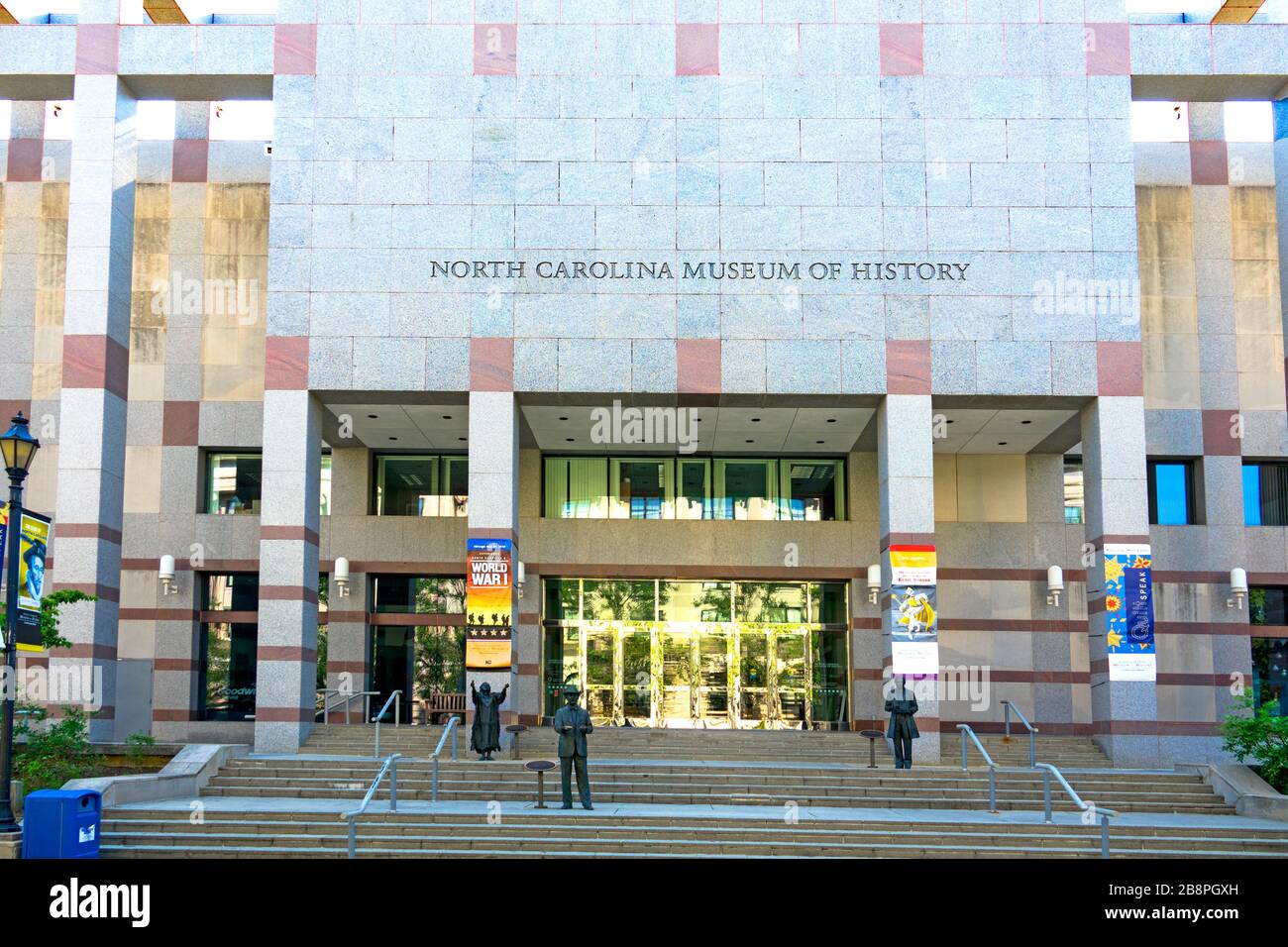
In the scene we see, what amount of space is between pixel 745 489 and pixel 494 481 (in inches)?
329

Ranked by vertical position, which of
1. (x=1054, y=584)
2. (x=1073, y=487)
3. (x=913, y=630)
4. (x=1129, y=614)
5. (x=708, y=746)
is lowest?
(x=708, y=746)

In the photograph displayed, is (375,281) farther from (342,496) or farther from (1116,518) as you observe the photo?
(1116,518)

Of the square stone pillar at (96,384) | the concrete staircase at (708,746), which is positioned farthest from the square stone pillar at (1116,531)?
the square stone pillar at (96,384)

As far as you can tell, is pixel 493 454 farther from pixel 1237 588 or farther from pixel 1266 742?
pixel 1237 588

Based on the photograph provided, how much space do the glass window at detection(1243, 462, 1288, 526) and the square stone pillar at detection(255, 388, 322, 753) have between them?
1991cm

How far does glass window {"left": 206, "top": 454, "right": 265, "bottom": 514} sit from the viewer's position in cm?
2908

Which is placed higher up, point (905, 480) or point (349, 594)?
point (905, 480)

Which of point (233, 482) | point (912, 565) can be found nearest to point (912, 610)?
point (912, 565)

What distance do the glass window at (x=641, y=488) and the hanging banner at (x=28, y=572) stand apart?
15.3 meters

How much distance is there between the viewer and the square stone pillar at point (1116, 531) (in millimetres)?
23109

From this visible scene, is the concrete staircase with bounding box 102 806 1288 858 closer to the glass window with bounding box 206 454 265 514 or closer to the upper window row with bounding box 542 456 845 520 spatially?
the glass window with bounding box 206 454 265 514

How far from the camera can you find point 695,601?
2983 cm

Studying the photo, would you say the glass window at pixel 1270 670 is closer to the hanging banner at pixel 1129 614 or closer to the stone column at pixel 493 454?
the hanging banner at pixel 1129 614

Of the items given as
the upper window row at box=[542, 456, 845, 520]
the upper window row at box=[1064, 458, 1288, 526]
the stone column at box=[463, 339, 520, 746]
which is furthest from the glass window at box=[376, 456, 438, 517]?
the upper window row at box=[1064, 458, 1288, 526]
